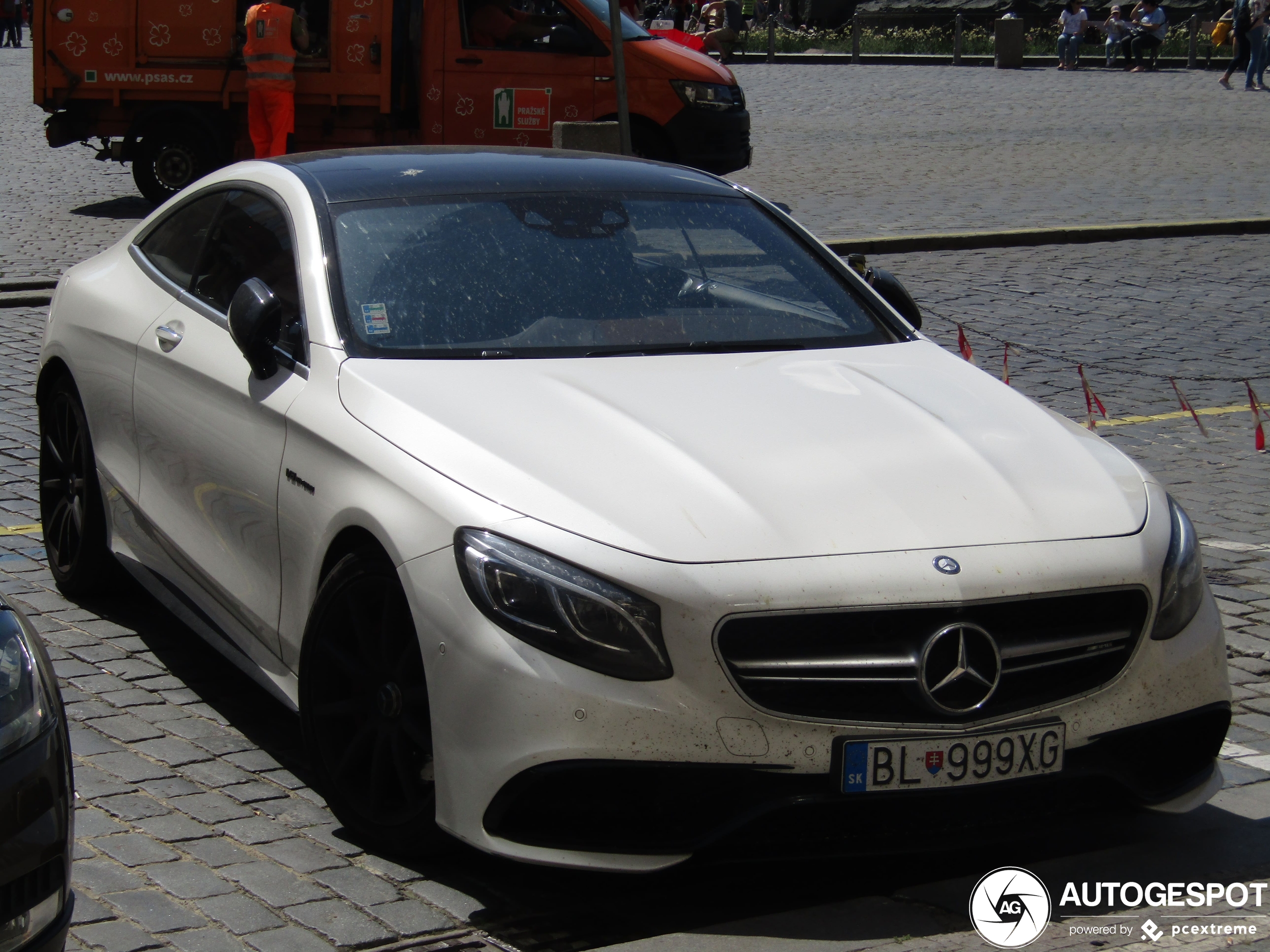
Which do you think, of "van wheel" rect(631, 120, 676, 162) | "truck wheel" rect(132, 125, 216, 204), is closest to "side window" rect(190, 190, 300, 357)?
"van wheel" rect(631, 120, 676, 162)

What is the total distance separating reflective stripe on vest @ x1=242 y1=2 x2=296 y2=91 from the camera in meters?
15.1

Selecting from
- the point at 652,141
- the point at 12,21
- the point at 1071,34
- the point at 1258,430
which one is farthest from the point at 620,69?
the point at 12,21

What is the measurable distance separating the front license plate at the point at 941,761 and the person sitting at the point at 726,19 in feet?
113

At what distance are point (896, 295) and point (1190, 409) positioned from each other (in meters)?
3.25

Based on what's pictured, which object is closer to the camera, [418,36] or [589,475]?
[589,475]

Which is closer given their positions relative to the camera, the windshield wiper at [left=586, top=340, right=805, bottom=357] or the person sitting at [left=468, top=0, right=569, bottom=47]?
the windshield wiper at [left=586, top=340, right=805, bottom=357]

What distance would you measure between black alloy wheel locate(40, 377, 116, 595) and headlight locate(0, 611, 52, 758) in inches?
98.3

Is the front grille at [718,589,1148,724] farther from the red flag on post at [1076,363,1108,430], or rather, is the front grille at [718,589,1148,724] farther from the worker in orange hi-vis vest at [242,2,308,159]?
the worker in orange hi-vis vest at [242,2,308,159]

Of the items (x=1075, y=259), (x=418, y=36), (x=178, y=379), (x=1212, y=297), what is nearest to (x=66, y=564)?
(x=178, y=379)

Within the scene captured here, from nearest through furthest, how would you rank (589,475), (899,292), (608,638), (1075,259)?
(608,638), (589,475), (899,292), (1075,259)

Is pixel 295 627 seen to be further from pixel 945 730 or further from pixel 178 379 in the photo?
pixel 945 730

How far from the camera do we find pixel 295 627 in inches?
159

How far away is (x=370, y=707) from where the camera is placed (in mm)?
3725

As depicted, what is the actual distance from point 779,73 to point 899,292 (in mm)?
31918
